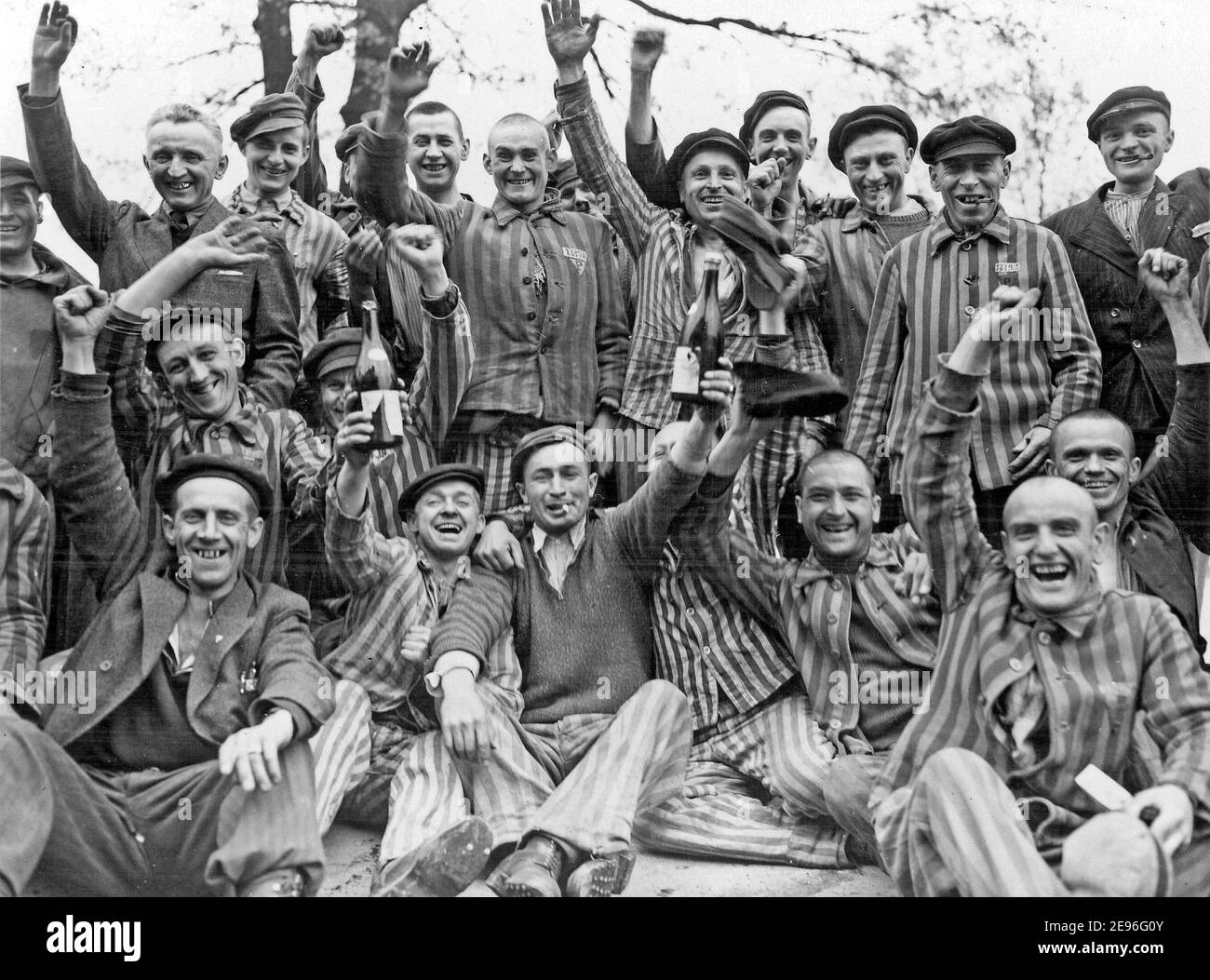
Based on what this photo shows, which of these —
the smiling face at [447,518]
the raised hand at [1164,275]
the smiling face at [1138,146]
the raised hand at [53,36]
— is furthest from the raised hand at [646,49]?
the raised hand at [53,36]

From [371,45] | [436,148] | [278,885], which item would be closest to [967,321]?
[436,148]

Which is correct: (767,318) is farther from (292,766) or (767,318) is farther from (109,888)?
(109,888)

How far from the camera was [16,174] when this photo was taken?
727 cm

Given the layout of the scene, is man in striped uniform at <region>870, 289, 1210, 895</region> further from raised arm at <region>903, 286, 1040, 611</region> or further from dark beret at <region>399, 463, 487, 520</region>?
dark beret at <region>399, 463, 487, 520</region>

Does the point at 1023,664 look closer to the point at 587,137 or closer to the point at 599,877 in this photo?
the point at 599,877

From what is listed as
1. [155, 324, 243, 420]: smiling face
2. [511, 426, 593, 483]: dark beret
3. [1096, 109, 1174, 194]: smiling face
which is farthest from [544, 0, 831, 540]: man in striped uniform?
[155, 324, 243, 420]: smiling face

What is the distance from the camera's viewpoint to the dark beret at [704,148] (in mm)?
7273

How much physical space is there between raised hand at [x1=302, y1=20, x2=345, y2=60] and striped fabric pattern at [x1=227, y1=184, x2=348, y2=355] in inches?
22.1

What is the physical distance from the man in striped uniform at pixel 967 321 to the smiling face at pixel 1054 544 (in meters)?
0.35

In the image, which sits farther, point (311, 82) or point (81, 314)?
point (311, 82)

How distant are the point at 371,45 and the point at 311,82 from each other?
28cm

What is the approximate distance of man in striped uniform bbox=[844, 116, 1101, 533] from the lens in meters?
6.92

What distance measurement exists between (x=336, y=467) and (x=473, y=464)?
0.57 metres

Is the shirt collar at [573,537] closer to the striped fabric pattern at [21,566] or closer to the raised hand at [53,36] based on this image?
the striped fabric pattern at [21,566]
